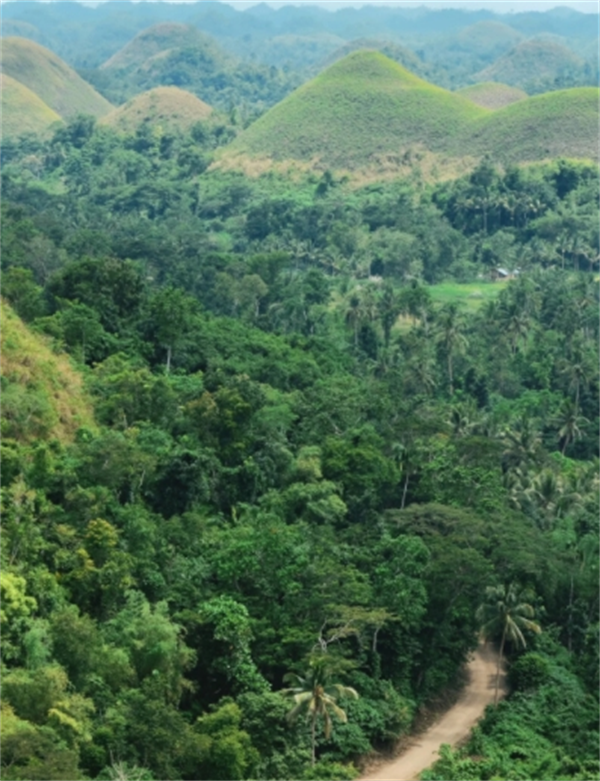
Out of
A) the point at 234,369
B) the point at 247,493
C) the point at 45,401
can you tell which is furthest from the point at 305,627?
the point at 234,369

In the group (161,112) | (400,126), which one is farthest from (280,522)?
(161,112)

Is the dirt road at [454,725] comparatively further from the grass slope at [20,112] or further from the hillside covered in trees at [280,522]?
the grass slope at [20,112]

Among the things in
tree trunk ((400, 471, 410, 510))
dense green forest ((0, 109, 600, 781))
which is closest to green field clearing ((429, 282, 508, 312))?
dense green forest ((0, 109, 600, 781))

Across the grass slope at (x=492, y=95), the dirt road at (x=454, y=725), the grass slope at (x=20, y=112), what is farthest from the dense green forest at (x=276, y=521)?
the grass slope at (x=492, y=95)

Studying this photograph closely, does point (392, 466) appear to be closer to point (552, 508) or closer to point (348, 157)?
→ point (552, 508)

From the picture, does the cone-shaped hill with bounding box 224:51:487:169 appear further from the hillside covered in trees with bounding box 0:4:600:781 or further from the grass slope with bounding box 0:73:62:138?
the hillside covered in trees with bounding box 0:4:600:781

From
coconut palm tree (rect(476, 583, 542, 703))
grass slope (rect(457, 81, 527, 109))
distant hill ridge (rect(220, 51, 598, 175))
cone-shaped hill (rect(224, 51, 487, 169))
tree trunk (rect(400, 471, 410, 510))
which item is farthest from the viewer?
grass slope (rect(457, 81, 527, 109))

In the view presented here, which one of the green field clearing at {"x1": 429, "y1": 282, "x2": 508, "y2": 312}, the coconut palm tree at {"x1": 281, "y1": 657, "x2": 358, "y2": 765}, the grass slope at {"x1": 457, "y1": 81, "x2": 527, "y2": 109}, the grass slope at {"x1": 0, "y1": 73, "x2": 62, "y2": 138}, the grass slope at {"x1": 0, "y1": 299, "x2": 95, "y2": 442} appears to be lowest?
the coconut palm tree at {"x1": 281, "y1": 657, "x2": 358, "y2": 765}
